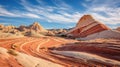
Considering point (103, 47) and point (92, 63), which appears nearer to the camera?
point (92, 63)

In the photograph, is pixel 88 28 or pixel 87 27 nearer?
pixel 88 28

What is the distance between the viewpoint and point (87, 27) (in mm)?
69938

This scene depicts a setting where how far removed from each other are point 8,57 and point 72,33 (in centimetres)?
6921

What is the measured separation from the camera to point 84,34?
227ft

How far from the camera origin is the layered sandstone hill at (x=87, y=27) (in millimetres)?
64569

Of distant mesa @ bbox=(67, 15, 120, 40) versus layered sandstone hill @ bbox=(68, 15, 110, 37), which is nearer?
distant mesa @ bbox=(67, 15, 120, 40)

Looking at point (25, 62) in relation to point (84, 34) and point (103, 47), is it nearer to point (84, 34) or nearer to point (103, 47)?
point (103, 47)

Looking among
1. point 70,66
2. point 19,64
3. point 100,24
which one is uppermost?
point 100,24

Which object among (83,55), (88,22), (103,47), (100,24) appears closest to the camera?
(83,55)

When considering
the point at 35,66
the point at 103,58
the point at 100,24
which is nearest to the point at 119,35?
the point at 100,24

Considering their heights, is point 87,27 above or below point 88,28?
above

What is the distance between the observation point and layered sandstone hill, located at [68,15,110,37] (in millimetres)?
64569

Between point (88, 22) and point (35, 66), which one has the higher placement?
point (88, 22)

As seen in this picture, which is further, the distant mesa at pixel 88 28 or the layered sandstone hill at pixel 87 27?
the layered sandstone hill at pixel 87 27
